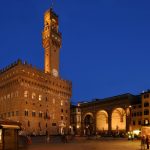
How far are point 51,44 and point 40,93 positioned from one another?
22162 millimetres

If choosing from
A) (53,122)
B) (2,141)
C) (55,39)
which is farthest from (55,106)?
(2,141)

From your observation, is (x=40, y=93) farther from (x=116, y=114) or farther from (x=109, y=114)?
(x=116, y=114)

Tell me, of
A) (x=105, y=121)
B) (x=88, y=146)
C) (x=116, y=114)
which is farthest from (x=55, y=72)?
(x=88, y=146)

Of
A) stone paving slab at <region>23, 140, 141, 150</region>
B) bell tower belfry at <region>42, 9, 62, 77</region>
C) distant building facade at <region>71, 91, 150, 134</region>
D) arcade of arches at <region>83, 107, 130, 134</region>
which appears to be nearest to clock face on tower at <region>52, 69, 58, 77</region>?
bell tower belfry at <region>42, 9, 62, 77</region>

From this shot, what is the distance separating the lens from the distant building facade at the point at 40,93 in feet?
310

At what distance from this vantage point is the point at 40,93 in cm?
10219

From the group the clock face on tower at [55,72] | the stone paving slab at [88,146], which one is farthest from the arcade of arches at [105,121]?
the stone paving slab at [88,146]

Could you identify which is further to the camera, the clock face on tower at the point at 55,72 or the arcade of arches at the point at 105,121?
the clock face on tower at the point at 55,72

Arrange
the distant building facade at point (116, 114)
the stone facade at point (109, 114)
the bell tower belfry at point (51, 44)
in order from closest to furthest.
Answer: the distant building facade at point (116, 114) → the stone facade at point (109, 114) → the bell tower belfry at point (51, 44)

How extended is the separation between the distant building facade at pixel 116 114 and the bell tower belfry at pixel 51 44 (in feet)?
67.8

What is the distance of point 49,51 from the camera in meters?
112

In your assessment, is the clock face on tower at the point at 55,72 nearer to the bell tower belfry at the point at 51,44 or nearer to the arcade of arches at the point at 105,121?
the bell tower belfry at the point at 51,44

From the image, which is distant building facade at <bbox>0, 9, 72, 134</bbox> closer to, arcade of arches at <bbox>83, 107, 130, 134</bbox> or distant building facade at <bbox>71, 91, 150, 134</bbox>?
distant building facade at <bbox>71, 91, 150, 134</bbox>

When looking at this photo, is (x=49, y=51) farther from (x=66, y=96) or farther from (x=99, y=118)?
(x=99, y=118)
